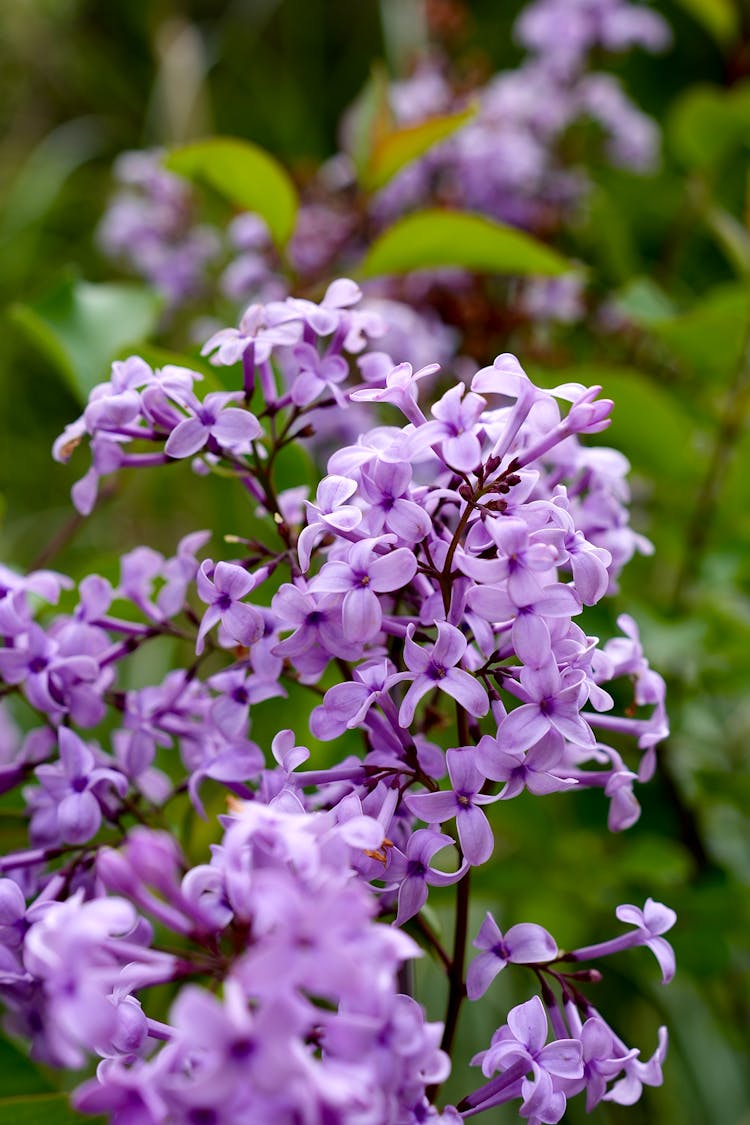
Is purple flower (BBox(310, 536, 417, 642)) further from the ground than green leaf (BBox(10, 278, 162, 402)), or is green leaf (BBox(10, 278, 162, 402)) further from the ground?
purple flower (BBox(310, 536, 417, 642))

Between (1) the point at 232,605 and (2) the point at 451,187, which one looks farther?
(2) the point at 451,187

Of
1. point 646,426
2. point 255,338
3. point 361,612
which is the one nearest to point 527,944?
point 361,612

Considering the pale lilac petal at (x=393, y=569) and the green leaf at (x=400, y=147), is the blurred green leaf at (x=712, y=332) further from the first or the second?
the pale lilac petal at (x=393, y=569)

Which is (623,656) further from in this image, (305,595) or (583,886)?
(583,886)

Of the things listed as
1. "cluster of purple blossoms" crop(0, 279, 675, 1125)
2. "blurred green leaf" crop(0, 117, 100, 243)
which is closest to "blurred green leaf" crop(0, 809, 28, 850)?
"cluster of purple blossoms" crop(0, 279, 675, 1125)

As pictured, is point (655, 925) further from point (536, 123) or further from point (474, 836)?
point (536, 123)

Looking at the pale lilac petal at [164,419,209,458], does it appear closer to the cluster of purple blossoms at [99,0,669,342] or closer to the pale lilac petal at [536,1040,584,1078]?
the pale lilac petal at [536,1040,584,1078]

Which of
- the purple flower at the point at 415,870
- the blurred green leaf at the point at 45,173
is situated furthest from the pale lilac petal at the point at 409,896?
the blurred green leaf at the point at 45,173
